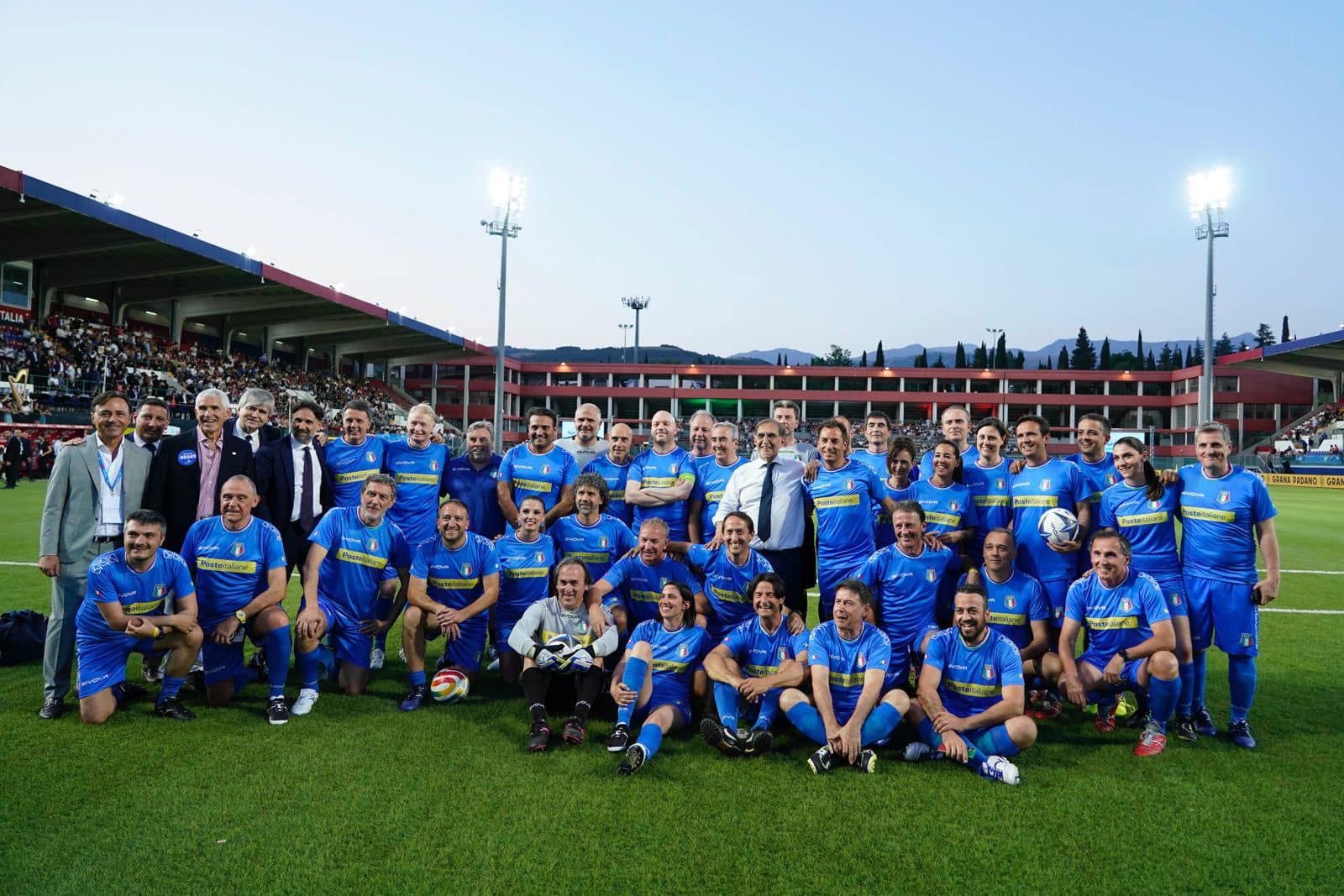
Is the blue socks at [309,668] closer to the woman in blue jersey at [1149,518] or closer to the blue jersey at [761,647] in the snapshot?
the blue jersey at [761,647]

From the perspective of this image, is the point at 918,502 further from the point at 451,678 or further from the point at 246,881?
the point at 246,881

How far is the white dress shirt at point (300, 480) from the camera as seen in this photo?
230 inches

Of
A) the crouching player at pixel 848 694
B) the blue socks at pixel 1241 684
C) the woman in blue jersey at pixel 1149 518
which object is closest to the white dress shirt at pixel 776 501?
the crouching player at pixel 848 694

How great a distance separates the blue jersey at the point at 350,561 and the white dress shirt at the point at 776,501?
7.91 feet

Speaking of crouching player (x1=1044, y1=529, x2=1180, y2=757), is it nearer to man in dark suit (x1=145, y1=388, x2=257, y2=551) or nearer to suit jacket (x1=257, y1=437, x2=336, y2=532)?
suit jacket (x1=257, y1=437, x2=336, y2=532)

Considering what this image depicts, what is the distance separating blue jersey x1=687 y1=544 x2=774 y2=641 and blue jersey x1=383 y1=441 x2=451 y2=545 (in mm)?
2450

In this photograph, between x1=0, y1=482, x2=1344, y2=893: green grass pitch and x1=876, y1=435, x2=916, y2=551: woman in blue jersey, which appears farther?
x1=876, y1=435, x2=916, y2=551: woman in blue jersey

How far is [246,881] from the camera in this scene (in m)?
2.95

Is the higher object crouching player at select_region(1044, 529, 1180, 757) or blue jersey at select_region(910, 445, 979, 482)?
blue jersey at select_region(910, 445, 979, 482)

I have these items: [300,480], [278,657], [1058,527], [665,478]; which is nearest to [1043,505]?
[1058,527]

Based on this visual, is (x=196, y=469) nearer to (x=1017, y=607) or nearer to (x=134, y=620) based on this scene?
(x=134, y=620)

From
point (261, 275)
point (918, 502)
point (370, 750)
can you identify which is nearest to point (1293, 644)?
point (918, 502)

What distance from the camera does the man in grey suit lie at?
472cm

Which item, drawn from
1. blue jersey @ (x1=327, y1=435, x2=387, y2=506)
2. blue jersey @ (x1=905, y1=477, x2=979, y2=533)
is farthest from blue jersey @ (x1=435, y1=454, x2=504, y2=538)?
blue jersey @ (x1=905, y1=477, x2=979, y2=533)
